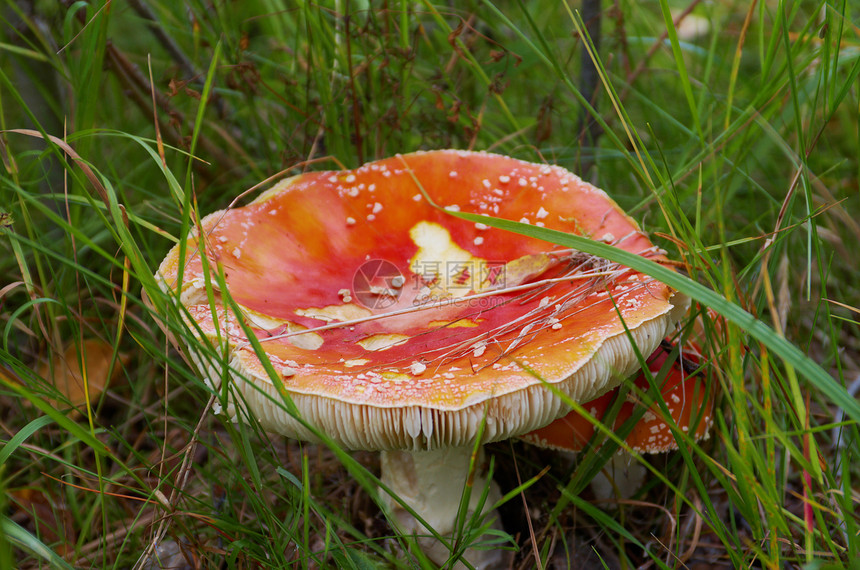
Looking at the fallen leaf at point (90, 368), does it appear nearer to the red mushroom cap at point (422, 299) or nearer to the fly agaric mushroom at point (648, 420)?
the red mushroom cap at point (422, 299)

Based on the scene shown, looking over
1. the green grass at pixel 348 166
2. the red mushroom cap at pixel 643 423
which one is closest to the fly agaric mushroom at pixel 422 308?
the green grass at pixel 348 166

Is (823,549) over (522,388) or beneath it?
beneath

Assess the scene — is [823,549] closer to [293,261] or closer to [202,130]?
[293,261]

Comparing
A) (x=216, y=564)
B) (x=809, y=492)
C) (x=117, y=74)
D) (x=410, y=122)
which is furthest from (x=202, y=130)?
(x=809, y=492)

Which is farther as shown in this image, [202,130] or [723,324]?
[202,130]

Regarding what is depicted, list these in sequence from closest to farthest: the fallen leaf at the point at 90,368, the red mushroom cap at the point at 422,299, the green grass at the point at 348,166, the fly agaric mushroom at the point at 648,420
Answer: the red mushroom cap at the point at 422,299 → the green grass at the point at 348,166 → the fly agaric mushroom at the point at 648,420 → the fallen leaf at the point at 90,368

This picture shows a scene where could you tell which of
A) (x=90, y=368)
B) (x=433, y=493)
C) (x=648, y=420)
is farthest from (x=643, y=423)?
(x=90, y=368)

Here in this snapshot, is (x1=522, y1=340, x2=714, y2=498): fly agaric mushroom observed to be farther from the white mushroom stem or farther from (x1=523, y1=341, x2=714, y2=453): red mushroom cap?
the white mushroom stem
